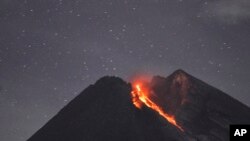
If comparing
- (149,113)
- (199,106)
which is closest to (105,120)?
(149,113)

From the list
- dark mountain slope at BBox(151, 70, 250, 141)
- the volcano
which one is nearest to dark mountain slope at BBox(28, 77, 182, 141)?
the volcano

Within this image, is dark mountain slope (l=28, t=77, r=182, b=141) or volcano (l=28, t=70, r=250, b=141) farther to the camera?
volcano (l=28, t=70, r=250, b=141)

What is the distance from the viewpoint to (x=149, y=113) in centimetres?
7450

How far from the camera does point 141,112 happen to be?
7406cm

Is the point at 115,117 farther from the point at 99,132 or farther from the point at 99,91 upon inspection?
the point at 99,91

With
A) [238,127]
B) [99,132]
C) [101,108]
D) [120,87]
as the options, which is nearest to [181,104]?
[120,87]

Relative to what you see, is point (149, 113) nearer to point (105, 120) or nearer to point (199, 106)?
point (105, 120)

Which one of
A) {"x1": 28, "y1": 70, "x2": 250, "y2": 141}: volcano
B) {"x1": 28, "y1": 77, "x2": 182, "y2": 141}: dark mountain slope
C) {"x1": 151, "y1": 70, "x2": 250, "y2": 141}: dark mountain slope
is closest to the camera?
{"x1": 28, "y1": 77, "x2": 182, "y2": 141}: dark mountain slope

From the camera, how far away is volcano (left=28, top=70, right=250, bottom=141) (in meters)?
66.9

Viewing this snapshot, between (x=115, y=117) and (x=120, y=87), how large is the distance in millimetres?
13465

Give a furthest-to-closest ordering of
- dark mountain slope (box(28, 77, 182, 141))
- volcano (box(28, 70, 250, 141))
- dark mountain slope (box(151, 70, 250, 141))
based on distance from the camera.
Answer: dark mountain slope (box(151, 70, 250, 141)) → volcano (box(28, 70, 250, 141)) → dark mountain slope (box(28, 77, 182, 141))

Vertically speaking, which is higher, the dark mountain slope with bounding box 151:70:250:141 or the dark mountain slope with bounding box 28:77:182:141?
the dark mountain slope with bounding box 28:77:182:141

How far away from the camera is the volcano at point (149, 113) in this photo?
66.9m

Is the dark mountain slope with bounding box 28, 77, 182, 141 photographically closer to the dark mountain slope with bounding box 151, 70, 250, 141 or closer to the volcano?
the volcano
